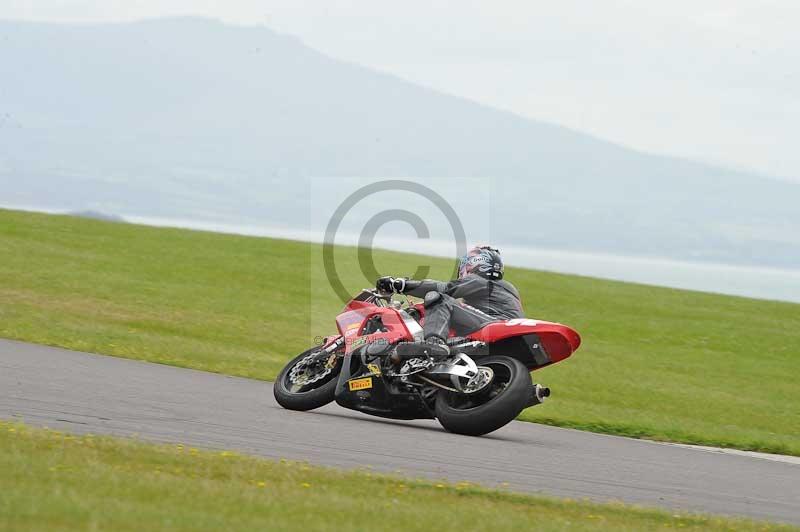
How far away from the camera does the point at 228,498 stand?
23.6 feet

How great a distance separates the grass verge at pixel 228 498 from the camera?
21.2 feet

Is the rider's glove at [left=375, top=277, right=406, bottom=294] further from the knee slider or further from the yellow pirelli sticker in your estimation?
the yellow pirelli sticker

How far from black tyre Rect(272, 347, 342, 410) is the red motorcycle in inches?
0.4

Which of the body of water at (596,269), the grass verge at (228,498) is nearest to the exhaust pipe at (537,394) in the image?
the body of water at (596,269)

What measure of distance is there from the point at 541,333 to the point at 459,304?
2.90 feet

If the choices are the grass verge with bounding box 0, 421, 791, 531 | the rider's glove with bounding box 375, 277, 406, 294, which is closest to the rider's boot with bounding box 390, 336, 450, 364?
the rider's glove with bounding box 375, 277, 406, 294

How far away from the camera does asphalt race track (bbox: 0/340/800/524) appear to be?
9500 mm

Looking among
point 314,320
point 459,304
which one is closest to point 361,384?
point 459,304

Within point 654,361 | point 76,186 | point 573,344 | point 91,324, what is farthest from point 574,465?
point 76,186

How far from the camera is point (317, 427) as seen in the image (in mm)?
11469

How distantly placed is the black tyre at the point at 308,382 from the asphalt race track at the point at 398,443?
0.55 ft

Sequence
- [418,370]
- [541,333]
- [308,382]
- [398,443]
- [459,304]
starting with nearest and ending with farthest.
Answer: [398,443], [541,333], [418,370], [459,304], [308,382]

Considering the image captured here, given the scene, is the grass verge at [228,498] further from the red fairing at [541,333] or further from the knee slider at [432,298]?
the knee slider at [432,298]

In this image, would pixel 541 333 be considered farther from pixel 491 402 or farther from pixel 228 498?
pixel 228 498
